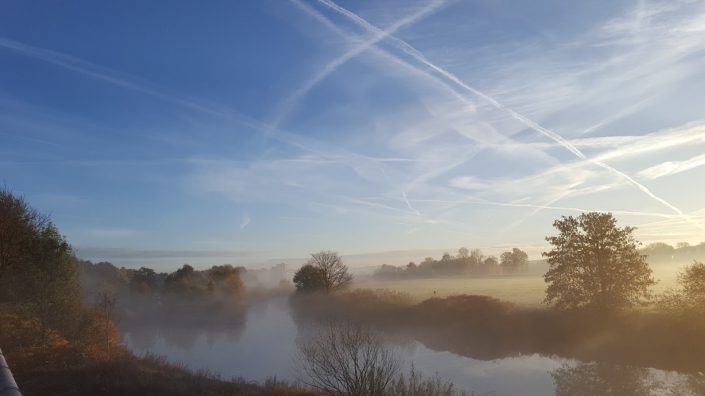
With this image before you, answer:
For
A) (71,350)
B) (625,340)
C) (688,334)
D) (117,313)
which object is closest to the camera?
(71,350)

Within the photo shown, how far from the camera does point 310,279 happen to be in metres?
83.2

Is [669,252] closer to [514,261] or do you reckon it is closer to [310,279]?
[514,261]

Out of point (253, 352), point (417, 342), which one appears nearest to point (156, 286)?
point (253, 352)

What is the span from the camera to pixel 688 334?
3591 centimetres

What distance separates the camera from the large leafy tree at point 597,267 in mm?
43719

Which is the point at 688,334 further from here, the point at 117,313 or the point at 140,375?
the point at 117,313

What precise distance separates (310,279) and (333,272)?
4.41 metres

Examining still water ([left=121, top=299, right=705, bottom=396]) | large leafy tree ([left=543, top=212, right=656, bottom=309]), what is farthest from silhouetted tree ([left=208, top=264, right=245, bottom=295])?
large leafy tree ([left=543, top=212, right=656, bottom=309])

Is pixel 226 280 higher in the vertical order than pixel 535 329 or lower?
higher

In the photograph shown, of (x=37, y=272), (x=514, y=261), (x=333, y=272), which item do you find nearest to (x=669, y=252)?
(x=514, y=261)

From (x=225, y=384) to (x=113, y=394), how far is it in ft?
20.6

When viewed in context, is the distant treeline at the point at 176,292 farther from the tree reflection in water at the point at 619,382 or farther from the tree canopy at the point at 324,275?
the tree reflection in water at the point at 619,382

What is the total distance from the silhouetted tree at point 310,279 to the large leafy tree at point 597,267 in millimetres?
43648

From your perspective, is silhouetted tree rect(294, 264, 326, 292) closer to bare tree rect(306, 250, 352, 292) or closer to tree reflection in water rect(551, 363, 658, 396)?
bare tree rect(306, 250, 352, 292)
